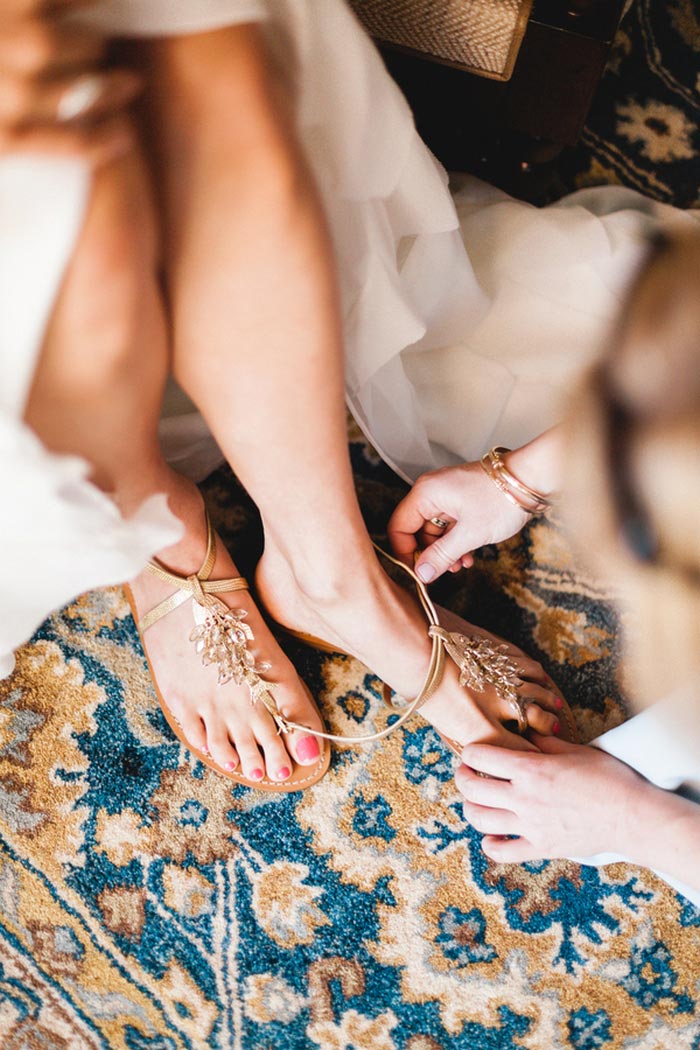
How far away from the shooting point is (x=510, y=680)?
81 centimetres

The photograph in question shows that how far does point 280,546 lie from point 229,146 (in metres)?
0.34

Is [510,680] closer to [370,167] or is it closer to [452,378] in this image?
[452,378]

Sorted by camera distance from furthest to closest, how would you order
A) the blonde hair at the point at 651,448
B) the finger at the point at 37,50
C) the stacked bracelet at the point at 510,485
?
1. the stacked bracelet at the point at 510,485
2. the finger at the point at 37,50
3. the blonde hair at the point at 651,448

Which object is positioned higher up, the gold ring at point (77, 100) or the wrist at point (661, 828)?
the gold ring at point (77, 100)

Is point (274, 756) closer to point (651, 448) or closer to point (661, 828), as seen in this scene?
point (661, 828)

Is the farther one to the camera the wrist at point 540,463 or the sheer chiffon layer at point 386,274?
the wrist at point 540,463

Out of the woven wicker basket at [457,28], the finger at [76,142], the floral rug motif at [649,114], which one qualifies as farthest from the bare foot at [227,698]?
the floral rug motif at [649,114]

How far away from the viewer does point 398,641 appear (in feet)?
2.49

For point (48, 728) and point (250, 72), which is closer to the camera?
point (250, 72)

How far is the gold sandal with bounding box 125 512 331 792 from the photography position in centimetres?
79

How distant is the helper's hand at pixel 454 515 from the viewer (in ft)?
2.56

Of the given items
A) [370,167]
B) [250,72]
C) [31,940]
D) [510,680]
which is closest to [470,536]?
[510,680]

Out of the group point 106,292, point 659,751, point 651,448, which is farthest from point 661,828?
point 106,292

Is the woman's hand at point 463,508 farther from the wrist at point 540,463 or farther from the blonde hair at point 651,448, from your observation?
the blonde hair at point 651,448
